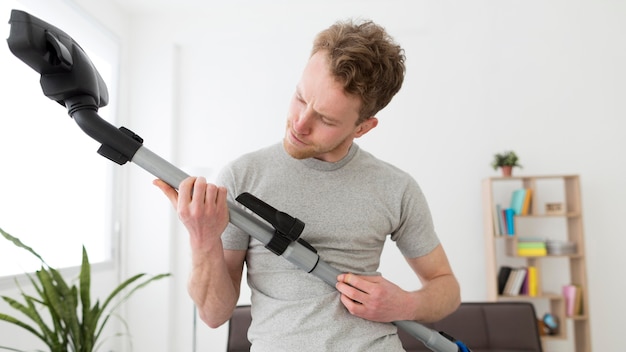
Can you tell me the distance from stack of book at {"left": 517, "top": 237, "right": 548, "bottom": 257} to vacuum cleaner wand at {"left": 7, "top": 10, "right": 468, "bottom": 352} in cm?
290

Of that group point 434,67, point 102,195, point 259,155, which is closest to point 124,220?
point 102,195

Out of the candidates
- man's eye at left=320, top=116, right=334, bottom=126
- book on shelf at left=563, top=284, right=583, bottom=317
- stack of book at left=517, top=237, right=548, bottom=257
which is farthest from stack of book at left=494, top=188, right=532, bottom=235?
man's eye at left=320, top=116, right=334, bottom=126

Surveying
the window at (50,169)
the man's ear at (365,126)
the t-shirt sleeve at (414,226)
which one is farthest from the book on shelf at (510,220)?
the window at (50,169)

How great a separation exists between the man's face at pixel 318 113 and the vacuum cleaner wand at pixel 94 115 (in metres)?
0.20

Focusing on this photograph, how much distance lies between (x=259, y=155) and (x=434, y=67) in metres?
3.12

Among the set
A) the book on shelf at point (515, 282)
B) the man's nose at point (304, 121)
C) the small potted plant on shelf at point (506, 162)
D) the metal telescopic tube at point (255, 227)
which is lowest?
the book on shelf at point (515, 282)

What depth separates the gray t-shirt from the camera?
1.01 metres

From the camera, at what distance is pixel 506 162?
3549 millimetres

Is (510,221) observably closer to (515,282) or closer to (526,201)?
(526,201)

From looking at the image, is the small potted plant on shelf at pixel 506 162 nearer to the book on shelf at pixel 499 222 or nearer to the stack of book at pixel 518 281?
the book on shelf at pixel 499 222

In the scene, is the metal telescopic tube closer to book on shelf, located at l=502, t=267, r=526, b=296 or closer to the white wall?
book on shelf, located at l=502, t=267, r=526, b=296

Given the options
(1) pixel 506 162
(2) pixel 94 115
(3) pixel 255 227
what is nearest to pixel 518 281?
(1) pixel 506 162

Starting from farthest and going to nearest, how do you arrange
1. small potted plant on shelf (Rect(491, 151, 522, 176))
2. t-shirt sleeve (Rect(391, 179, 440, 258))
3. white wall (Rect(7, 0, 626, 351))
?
white wall (Rect(7, 0, 626, 351)), small potted plant on shelf (Rect(491, 151, 522, 176)), t-shirt sleeve (Rect(391, 179, 440, 258))

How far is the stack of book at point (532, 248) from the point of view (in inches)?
135
